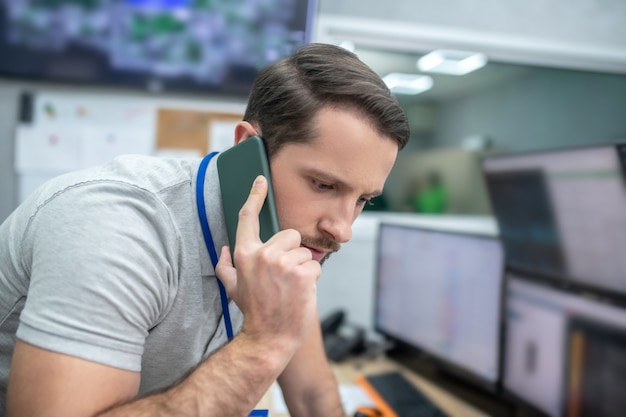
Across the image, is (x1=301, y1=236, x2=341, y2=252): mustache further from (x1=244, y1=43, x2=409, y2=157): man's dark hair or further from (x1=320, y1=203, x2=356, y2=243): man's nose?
(x1=244, y1=43, x2=409, y2=157): man's dark hair

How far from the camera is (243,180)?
750 mm

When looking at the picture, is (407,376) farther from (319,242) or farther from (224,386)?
(224,386)

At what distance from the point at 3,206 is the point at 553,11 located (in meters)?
1.96

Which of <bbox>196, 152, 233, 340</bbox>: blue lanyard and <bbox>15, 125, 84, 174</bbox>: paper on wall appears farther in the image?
<bbox>15, 125, 84, 174</bbox>: paper on wall

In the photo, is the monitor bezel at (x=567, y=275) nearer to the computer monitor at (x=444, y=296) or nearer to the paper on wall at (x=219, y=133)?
the computer monitor at (x=444, y=296)

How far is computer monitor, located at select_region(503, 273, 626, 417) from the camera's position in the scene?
0.87 metres

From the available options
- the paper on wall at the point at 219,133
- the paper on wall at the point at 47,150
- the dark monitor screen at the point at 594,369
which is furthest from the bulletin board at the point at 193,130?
the dark monitor screen at the point at 594,369

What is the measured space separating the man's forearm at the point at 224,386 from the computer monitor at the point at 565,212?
0.68 meters

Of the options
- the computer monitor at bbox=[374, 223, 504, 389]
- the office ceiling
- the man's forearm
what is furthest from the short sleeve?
the office ceiling

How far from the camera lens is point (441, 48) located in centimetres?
171

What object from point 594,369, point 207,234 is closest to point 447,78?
point 594,369

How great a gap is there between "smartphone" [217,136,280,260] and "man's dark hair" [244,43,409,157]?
4cm

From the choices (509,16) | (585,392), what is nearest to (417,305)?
(585,392)

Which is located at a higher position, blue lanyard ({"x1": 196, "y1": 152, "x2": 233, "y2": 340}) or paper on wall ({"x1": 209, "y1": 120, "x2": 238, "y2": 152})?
paper on wall ({"x1": 209, "y1": 120, "x2": 238, "y2": 152})
